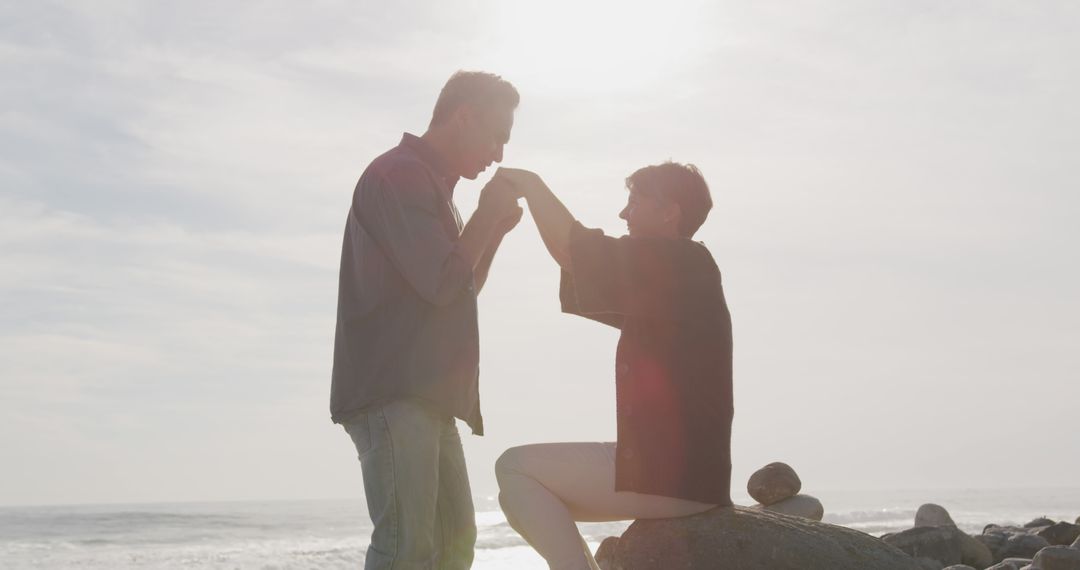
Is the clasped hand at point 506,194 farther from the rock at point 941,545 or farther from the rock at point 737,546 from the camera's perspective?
the rock at point 941,545

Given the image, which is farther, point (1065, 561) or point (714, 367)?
point (1065, 561)

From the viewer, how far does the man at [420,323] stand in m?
3.93

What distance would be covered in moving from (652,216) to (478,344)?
2.88 feet

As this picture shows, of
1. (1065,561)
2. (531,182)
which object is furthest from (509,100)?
(1065,561)

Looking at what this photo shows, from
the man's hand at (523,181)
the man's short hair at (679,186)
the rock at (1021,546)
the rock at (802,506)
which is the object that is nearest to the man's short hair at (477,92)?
the man's hand at (523,181)

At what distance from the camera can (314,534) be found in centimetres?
3488

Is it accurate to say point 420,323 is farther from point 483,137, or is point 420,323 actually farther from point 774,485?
point 774,485

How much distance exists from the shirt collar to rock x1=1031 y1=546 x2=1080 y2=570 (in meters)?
7.47

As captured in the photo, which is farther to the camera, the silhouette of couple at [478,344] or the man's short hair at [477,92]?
the man's short hair at [477,92]

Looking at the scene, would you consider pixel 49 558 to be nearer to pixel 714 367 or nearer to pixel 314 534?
pixel 314 534

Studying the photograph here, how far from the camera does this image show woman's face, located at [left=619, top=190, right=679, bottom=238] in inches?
174

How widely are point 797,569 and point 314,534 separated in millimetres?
32140

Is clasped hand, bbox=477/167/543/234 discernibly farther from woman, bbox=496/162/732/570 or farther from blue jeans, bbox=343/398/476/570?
blue jeans, bbox=343/398/476/570

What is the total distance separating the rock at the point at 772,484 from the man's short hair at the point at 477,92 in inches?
290
